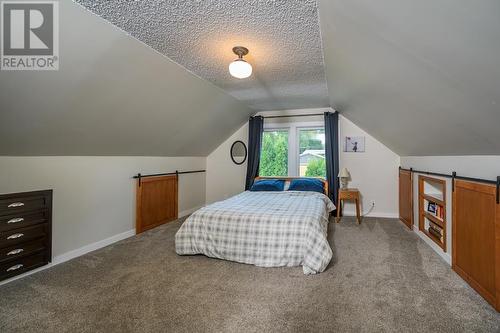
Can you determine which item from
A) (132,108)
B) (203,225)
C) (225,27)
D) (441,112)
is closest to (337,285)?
(203,225)

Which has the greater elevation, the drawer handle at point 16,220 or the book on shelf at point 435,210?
the drawer handle at point 16,220

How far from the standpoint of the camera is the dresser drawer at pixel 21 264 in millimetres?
1989

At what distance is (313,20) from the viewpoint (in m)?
1.76

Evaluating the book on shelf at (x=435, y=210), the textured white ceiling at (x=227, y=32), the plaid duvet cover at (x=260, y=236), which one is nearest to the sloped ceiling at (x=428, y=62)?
the textured white ceiling at (x=227, y=32)

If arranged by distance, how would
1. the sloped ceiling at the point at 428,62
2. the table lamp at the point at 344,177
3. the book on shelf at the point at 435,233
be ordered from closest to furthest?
the sloped ceiling at the point at 428,62 < the book on shelf at the point at 435,233 < the table lamp at the point at 344,177

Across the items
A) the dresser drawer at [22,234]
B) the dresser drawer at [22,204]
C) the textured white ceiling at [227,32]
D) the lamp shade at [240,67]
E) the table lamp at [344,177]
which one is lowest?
the dresser drawer at [22,234]

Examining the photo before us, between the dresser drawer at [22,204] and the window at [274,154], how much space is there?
349 cm

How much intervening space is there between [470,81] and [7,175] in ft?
11.4

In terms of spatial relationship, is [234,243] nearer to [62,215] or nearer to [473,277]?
[62,215]

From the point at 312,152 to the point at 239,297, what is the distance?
3430 mm

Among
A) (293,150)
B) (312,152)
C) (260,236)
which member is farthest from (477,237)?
(293,150)

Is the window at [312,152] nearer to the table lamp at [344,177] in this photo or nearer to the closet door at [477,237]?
the table lamp at [344,177]

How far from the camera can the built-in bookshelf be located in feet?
8.57

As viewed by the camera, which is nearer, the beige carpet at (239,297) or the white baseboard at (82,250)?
the beige carpet at (239,297)
